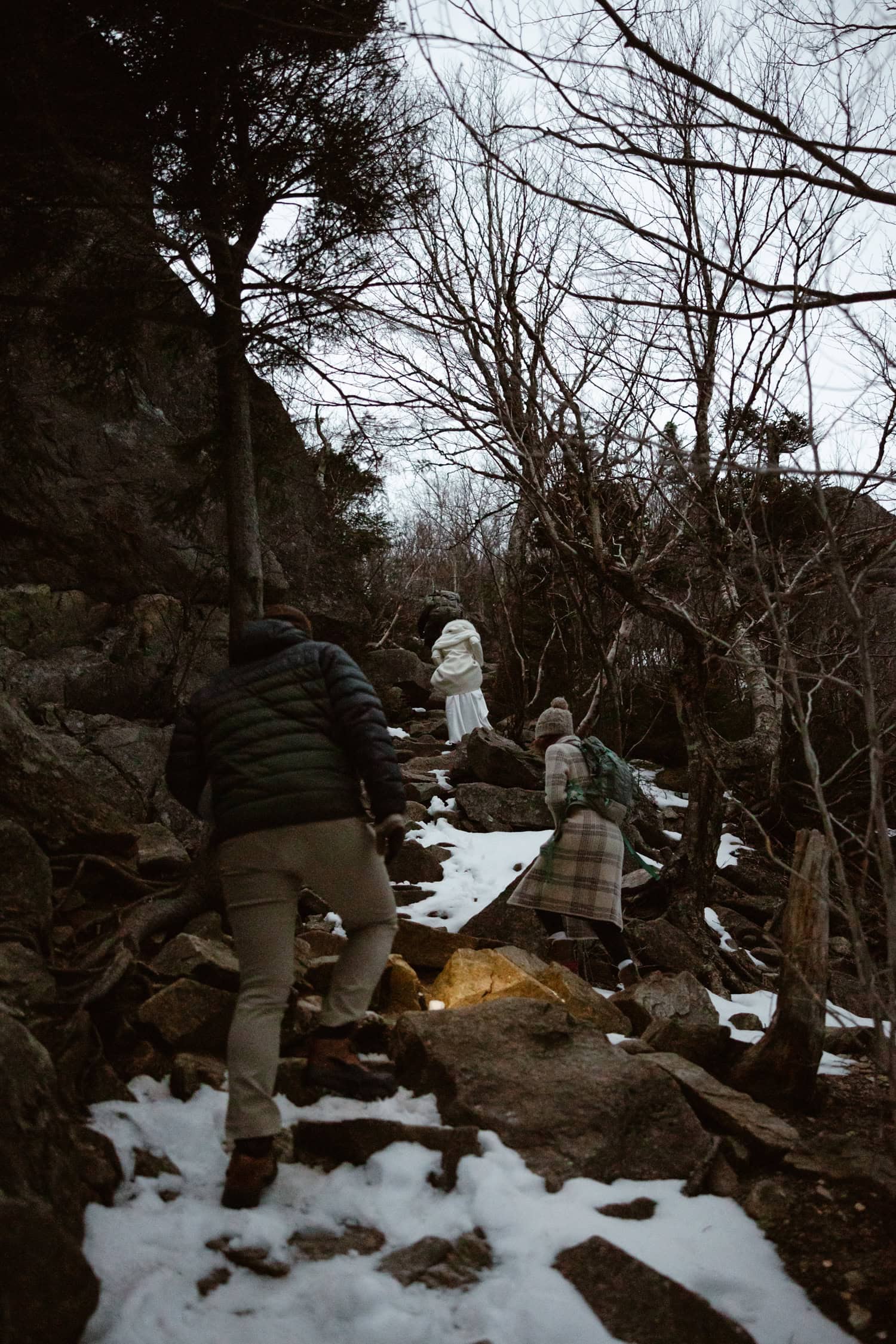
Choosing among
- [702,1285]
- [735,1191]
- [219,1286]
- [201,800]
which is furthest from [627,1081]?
[201,800]

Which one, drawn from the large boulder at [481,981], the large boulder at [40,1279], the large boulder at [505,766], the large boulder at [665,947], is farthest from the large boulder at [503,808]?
the large boulder at [40,1279]

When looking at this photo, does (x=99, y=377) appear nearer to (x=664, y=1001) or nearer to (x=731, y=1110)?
(x=664, y=1001)

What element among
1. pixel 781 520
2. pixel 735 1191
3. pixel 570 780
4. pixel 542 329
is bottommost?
pixel 735 1191

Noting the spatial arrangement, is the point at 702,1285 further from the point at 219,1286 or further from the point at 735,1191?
the point at 219,1286

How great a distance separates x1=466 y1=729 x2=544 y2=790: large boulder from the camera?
9.24m

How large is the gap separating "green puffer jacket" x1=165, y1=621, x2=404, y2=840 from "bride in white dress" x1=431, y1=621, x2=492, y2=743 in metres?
8.81

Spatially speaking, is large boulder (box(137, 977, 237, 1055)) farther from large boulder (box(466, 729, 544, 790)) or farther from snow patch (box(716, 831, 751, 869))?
snow patch (box(716, 831, 751, 869))

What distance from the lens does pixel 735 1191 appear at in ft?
9.10

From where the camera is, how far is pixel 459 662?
11.9m

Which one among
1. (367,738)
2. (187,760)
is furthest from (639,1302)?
(187,760)

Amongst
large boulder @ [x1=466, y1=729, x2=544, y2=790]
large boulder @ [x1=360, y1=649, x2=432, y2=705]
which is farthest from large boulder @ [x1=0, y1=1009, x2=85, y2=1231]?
large boulder @ [x1=360, y1=649, x2=432, y2=705]

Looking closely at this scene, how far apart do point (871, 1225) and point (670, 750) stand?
9.57 metres

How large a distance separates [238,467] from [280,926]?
3.56 meters

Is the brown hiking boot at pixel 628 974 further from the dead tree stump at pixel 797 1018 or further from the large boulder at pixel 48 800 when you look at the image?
the large boulder at pixel 48 800
